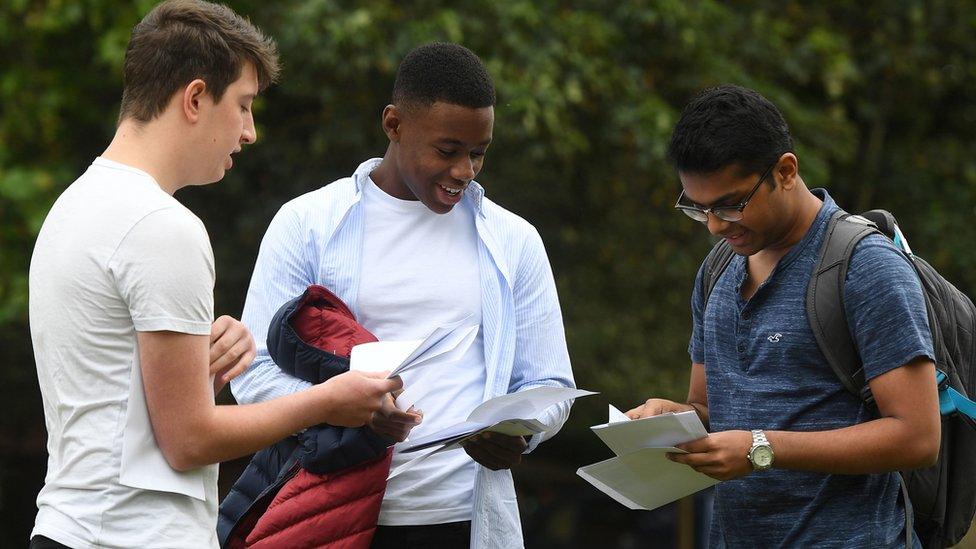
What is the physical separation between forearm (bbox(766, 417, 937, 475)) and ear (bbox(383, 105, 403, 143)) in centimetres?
136

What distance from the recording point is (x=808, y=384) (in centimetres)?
257

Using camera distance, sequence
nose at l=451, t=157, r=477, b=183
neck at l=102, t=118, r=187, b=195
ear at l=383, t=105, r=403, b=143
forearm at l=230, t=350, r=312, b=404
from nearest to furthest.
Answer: neck at l=102, t=118, r=187, b=195 → forearm at l=230, t=350, r=312, b=404 → nose at l=451, t=157, r=477, b=183 → ear at l=383, t=105, r=403, b=143

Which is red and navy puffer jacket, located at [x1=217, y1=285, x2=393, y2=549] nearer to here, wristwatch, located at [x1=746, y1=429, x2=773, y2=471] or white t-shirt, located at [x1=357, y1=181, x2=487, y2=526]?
white t-shirt, located at [x1=357, y1=181, x2=487, y2=526]

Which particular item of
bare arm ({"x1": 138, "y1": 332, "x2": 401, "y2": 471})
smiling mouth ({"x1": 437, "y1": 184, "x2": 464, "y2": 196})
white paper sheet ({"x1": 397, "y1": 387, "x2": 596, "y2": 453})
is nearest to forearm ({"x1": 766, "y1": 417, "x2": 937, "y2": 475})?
white paper sheet ({"x1": 397, "y1": 387, "x2": 596, "y2": 453})

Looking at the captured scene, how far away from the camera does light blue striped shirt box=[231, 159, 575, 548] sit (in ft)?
9.89

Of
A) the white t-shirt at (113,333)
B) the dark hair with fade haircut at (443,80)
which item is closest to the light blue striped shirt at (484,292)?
the dark hair with fade haircut at (443,80)

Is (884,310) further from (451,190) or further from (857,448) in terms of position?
(451,190)

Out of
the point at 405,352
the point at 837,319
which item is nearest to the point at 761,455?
the point at 837,319

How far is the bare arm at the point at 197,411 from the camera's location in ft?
6.80

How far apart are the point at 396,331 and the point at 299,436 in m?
0.42

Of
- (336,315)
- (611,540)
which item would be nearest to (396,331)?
(336,315)

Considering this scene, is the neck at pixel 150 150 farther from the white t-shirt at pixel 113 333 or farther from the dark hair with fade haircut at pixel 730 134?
the dark hair with fade haircut at pixel 730 134

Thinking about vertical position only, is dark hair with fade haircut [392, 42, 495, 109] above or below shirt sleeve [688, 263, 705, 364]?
above

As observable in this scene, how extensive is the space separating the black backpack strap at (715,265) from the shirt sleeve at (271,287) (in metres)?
1.04
